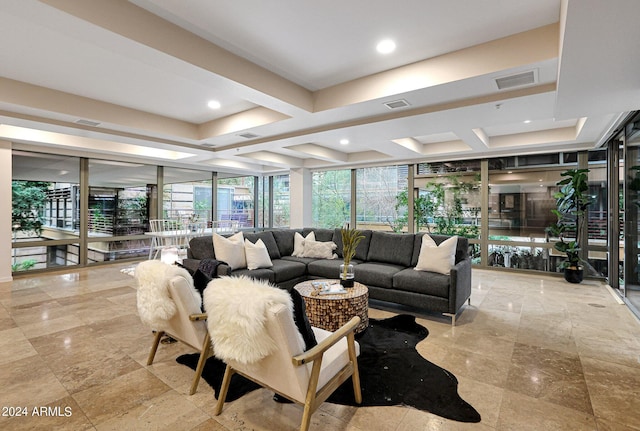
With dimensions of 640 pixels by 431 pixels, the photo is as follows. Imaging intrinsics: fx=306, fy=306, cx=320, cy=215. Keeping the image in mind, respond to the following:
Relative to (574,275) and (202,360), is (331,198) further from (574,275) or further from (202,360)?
(202,360)

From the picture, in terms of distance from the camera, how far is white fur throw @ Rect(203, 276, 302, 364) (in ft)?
5.26

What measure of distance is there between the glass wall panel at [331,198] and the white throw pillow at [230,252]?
487 centimetres

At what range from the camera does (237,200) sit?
9.95m

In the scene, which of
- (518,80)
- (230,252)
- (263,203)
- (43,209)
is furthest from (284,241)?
(263,203)

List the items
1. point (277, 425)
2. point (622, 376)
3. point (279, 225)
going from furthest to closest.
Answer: point (279, 225) < point (622, 376) < point (277, 425)

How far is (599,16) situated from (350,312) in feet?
9.38

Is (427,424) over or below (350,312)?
below

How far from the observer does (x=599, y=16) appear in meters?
1.76

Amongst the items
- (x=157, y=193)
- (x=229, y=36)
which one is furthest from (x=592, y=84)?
(x=157, y=193)

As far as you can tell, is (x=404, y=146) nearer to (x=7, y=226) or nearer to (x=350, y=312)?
(x=350, y=312)

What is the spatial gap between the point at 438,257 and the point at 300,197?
5564mm

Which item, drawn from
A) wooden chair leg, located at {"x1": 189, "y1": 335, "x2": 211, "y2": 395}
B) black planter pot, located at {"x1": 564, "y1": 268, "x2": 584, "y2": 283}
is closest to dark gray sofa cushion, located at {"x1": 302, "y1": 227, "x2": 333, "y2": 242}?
wooden chair leg, located at {"x1": 189, "y1": 335, "x2": 211, "y2": 395}

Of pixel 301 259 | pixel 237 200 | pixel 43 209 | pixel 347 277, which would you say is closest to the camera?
pixel 347 277

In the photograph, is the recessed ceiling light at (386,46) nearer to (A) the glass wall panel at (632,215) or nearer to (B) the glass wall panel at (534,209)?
(A) the glass wall panel at (632,215)
